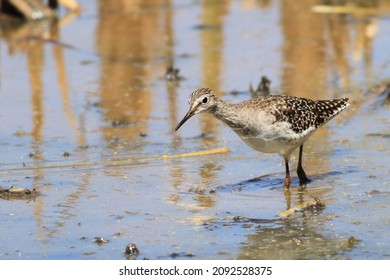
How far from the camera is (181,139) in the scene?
11.9m

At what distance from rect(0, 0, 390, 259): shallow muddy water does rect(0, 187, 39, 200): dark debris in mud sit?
57 millimetres

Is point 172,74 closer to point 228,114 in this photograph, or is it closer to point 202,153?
point 202,153

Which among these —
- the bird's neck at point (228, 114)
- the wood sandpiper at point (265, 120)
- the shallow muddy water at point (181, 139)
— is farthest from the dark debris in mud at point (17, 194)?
the bird's neck at point (228, 114)

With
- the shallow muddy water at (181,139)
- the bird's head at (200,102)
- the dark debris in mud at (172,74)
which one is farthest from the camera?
the dark debris in mud at (172,74)

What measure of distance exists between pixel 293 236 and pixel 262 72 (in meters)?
7.47

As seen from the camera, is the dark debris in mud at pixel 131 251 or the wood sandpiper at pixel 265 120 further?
the wood sandpiper at pixel 265 120

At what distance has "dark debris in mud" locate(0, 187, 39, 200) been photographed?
31.3ft

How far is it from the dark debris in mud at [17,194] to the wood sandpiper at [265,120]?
149cm

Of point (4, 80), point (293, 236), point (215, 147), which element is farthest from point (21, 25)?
point (293, 236)

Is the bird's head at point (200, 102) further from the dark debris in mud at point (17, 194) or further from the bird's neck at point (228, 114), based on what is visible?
the dark debris in mud at point (17, 194)

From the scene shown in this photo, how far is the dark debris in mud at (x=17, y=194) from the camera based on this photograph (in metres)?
9.54

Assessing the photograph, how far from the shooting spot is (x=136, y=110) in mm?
13453

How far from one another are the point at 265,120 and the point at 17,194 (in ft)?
7.85
